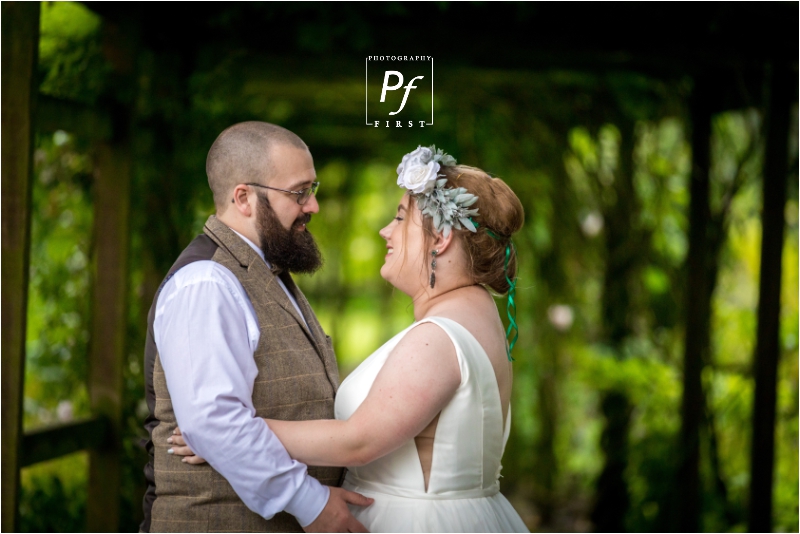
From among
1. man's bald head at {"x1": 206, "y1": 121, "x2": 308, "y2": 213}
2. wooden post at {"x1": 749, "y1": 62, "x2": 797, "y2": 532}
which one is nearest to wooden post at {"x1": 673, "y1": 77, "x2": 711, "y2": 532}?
wooden post at {"x1": 749, "y1": 62, "x2": 797, "y2": 532}

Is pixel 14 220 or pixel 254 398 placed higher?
pixel 14 220

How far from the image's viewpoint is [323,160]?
945cm

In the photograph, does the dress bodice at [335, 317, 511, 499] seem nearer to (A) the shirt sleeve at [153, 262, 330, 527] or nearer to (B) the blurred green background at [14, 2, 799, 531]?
(A) the shirt sleeve at [153, 262, 330, 527]

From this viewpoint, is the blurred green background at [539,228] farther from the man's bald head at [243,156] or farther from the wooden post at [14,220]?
the wooden post at [14,220]

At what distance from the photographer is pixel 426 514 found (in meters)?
2.40

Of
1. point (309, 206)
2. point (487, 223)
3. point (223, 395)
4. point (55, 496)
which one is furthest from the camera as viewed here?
point (55, 496)

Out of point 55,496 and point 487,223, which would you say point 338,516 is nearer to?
point 487,223

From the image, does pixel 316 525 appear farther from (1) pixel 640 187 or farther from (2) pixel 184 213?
(1) pixel 640 187

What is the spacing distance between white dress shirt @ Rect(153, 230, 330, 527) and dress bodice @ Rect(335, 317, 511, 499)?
24 cm

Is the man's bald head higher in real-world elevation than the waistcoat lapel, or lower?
higher

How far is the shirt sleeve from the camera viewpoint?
7.14 feet

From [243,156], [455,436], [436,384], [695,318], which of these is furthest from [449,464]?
[695,318]

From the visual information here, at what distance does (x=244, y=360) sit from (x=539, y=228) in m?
4.83

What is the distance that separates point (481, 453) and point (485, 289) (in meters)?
0.52
